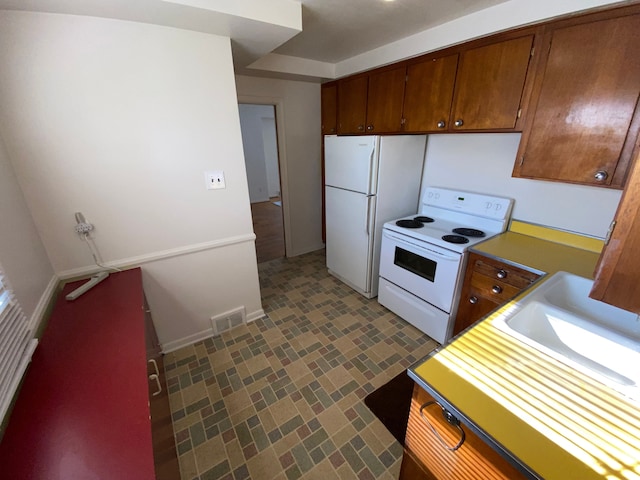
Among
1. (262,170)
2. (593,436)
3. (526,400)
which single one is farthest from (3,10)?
(262,170)

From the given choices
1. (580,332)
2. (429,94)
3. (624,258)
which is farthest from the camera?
(429,94)

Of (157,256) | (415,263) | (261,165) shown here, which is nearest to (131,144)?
(157,256)

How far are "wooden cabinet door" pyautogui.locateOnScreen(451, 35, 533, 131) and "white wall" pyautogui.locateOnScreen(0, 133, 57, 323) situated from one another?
8.71 feet

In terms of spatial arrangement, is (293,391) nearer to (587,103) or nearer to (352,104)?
(587,103)

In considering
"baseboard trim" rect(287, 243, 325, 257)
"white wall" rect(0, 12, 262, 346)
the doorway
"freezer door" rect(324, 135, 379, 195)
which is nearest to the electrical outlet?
"white wall" rect(0, 12, 262, 346)

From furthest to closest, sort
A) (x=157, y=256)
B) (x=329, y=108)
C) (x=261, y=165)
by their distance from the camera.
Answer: (x=261, y=165), (x=329, y=108), (x=157, y=256)

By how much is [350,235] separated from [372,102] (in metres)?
1.33

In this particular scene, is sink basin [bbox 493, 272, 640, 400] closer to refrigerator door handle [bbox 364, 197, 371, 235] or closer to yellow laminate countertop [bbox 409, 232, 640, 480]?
yellow laminate countertop [bbox 409, 232, 640, 480]

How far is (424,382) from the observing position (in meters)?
0.82

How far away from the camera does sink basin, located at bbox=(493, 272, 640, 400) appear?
36.0 inches

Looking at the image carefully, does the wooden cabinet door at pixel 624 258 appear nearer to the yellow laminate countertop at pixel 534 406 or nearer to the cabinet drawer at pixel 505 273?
the yellow laminate countertop at pixel 534 406

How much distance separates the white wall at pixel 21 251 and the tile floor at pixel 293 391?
99 centimetres

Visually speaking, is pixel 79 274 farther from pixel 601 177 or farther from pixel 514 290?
pixel 601 177

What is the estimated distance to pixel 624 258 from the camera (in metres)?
0.80
